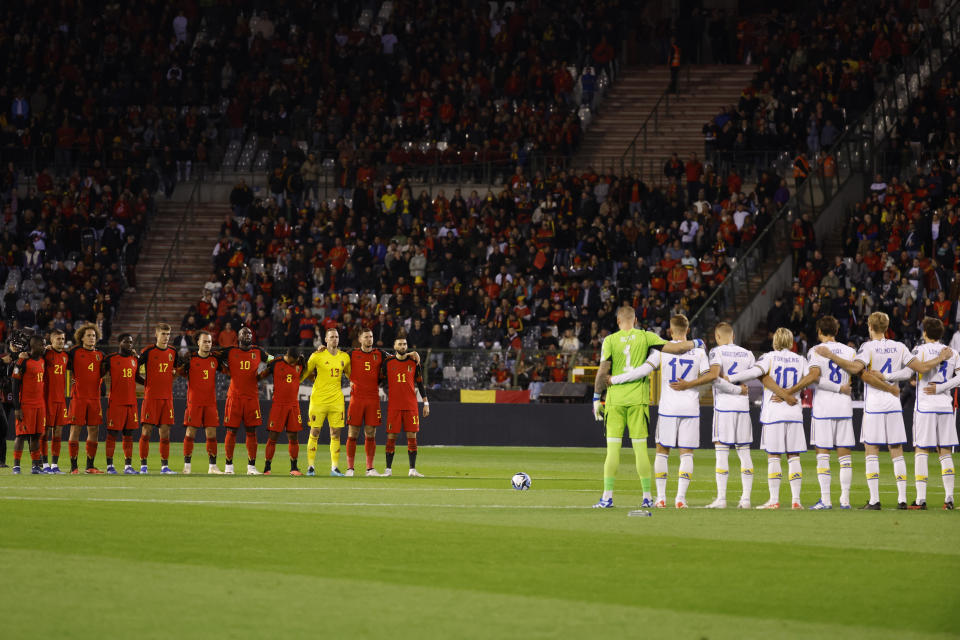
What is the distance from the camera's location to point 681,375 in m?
16.7

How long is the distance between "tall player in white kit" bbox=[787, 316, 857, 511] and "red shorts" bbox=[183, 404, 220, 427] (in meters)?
10.1

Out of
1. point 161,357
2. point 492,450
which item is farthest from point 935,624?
point 492,450

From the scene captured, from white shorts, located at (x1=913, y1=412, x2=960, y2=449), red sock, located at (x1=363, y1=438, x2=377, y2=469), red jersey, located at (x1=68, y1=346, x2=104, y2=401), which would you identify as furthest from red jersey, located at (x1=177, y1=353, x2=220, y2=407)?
white shorts, located at (x1=913, y1=412, x2=960, y2=449)

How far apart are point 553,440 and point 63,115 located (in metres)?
22.3

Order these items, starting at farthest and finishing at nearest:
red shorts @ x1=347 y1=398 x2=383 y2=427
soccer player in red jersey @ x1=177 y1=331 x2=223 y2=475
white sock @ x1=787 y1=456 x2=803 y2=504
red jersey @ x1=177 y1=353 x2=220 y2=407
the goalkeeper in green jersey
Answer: red jersey @ x1=177 y1=353 x2=220 y2=407 < soccer player in red jersey @ x1=177 y1=331 x2=223 y2=475 < red shorts @ x1=347 y1=398 x2=383 y2=427 < white sock @ x1=787 y1=456 x2=803 y2=504 < the goalkeeper in green jersey

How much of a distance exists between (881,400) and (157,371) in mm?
11519

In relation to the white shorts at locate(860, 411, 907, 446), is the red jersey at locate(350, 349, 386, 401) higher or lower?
higher

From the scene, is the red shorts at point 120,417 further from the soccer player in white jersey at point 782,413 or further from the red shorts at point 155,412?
the soccer player in white jersey at point 782,413

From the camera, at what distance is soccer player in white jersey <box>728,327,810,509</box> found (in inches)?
672

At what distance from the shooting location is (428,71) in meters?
48.9

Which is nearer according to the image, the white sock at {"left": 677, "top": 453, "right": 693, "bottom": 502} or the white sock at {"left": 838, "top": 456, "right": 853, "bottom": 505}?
the white sock at {"left": 677, "top": 453, "right": 693, "bottom": 502}

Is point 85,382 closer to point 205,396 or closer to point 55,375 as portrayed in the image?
point 55,375

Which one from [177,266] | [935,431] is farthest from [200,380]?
[177,266]

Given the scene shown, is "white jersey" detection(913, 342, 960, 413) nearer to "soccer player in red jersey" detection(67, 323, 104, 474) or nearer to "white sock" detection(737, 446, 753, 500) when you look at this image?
"white sock" detection(737, 446, 753, 500)
